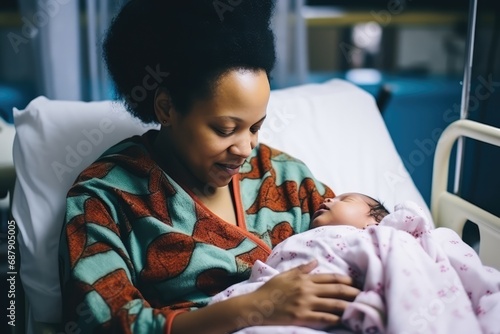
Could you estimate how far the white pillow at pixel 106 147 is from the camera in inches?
54.2

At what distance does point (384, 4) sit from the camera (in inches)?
122

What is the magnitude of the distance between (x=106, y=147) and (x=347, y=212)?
2.28 ft

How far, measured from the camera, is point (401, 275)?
105cm

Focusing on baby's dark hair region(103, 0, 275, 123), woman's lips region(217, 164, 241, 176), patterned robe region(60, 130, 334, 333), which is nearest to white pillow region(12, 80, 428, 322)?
patterned robe region(60, 130, 334, 333)

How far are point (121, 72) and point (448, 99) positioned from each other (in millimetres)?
1929

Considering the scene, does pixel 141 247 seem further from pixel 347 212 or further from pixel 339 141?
pixel 339 141

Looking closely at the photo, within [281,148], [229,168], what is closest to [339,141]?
[281,148]

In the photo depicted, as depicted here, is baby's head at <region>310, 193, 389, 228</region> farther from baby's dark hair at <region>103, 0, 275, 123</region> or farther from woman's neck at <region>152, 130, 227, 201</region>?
baby's dark hair at <region>103, 0, 275, 123</region>

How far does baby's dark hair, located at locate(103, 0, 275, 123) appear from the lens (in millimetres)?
1217

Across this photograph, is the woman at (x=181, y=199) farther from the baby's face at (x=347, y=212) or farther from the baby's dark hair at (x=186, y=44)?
the baby's face at (x=347, y=212)

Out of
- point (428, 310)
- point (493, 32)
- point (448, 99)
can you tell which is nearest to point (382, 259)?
point (428, 310)

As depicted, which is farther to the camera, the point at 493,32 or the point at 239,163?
the point at 493,32

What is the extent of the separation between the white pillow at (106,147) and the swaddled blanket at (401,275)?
1.57ft

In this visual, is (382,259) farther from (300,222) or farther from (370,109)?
(370,109)
